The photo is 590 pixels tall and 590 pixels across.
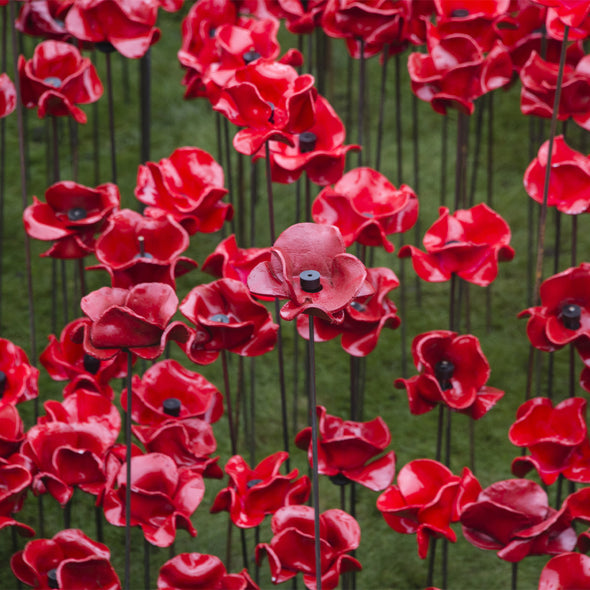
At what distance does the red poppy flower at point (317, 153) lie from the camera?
3.32 ft

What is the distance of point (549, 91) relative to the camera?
1067 mm

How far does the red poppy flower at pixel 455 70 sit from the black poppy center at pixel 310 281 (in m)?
0.45

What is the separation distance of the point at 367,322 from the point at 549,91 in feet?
1.12

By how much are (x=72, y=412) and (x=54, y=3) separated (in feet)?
1.87

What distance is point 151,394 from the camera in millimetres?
983

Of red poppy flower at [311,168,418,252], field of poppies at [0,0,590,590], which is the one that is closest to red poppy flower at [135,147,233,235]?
field of poppies at [0,0,590,590]

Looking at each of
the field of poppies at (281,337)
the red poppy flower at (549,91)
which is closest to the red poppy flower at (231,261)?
the field of poppies at (281,337)

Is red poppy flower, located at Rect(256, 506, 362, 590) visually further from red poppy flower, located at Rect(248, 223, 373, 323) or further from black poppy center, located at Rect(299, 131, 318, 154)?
black poppy center, located at Rect(299, 131, 318, 154)

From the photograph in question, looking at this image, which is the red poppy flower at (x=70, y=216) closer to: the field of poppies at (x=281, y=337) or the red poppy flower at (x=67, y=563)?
the field of poppies at (x=281, y=337)

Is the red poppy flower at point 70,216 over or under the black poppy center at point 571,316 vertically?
over

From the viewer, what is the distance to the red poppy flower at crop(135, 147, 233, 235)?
105 cm

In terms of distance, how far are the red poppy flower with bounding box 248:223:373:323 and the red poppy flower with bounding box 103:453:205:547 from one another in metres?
0.26

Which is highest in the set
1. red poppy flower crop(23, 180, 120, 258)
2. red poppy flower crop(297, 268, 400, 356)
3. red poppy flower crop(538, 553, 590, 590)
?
red poppy flower crop(23, 180, 120, 258)

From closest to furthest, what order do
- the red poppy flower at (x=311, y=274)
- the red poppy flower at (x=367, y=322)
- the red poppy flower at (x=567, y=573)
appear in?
1. the red poppy flower at (x=311, y=274)
2. the red poppy flower at (x=567, y=573)
3. the red poppy flower at (x=367, y=322)
